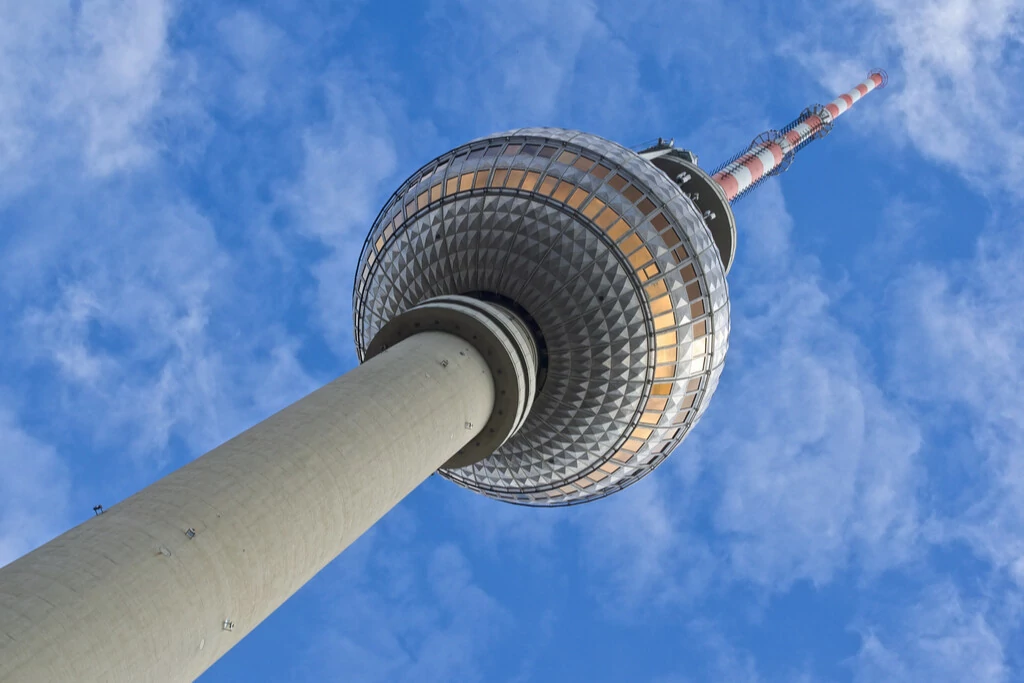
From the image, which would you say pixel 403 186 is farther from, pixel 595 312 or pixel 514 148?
pixel 595 312

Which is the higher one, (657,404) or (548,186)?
(548,186)

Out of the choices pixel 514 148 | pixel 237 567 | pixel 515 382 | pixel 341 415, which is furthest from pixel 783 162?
pixel 237 567

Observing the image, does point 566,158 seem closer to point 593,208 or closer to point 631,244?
point 593,208

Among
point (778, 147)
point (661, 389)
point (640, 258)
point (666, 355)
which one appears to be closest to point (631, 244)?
point (640, 258)

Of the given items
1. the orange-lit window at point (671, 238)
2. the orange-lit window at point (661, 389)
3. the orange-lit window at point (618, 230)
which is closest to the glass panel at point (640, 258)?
the orange-lit window at point (618, 230)

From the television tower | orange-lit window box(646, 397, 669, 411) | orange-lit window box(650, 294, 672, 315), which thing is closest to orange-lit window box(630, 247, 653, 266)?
the television tower

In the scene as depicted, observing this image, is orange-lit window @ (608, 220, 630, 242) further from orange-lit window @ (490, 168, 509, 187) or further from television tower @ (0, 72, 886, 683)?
orange-lit window @ (490, 168, 509, 187)
